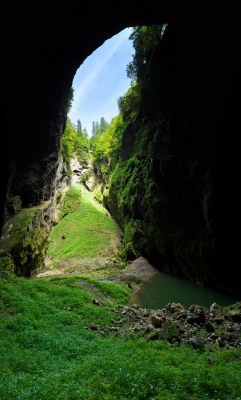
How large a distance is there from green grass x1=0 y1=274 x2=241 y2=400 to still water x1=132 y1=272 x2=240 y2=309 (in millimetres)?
9211

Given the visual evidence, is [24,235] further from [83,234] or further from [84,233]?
[84,233]

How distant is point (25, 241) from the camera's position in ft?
91.7

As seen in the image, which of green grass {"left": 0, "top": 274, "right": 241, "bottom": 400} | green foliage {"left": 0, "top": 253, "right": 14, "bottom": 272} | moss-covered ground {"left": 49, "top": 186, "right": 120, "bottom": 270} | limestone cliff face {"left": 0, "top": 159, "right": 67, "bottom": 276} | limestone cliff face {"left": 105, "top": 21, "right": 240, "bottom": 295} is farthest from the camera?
moss-covered ground {"left": 49, "top": 186, "right": 120, "bottom": 270}

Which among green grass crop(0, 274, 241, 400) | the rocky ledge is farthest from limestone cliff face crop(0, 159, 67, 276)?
the rocky ledge

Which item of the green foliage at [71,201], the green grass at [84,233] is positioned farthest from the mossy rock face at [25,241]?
the green foliage at [71,201]

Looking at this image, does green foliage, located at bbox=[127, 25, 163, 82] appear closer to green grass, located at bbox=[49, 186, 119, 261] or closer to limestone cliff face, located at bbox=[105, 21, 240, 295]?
limestone cliff face, located at bbox=[105, 21, 240, 295]

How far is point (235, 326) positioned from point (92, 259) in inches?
1202

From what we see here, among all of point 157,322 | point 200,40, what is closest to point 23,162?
point 200,40

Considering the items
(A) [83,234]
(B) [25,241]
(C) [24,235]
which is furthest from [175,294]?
(A) [83,234]

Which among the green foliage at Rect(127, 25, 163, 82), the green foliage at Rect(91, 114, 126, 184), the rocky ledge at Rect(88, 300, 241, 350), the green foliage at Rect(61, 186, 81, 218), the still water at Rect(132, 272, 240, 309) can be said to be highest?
the green foliage at Rect(127, 25, 163, 82)

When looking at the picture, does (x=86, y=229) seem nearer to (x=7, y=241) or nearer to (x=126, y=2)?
(x=7, y=241)

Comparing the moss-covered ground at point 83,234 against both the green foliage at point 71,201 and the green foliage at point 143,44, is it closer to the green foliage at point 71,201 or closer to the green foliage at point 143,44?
the green foliage at point 71,201

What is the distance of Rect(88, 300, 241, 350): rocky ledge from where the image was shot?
13242 millimetres

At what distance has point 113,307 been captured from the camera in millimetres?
20391
